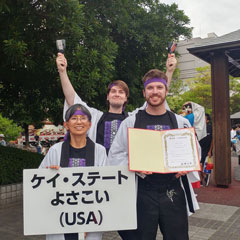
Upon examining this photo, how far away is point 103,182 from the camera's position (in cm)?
232

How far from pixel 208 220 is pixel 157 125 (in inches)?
123

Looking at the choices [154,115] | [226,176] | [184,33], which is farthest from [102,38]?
[226,176]

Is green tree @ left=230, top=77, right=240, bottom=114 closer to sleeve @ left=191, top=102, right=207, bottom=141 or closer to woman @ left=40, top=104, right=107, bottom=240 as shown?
sleeve @ left=191, top=102, right=207, bottom=141

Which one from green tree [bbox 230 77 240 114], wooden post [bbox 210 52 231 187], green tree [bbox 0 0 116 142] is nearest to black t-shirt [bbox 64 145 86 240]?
green tree [bbox 0 0 116 142]

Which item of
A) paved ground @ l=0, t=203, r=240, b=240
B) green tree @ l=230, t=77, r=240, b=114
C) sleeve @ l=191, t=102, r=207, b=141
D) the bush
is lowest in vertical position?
paved ground @ l=0, t=203, r=240, b=240

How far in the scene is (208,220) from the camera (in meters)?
4.89

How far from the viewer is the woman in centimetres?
247

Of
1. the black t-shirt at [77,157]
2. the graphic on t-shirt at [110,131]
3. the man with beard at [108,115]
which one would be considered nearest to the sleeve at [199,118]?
the man with beard at [108,115]

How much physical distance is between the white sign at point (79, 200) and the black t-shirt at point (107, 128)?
2.30ft

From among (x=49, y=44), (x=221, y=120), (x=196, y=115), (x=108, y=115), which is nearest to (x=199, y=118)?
(x=196, y=115)

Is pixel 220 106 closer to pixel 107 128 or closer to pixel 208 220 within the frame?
pixel 208 220

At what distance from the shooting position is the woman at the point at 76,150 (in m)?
2.47

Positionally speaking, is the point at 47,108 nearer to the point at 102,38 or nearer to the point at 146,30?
the point at 102,38

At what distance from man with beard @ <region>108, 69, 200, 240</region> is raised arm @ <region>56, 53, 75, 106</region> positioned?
87 centimetres
